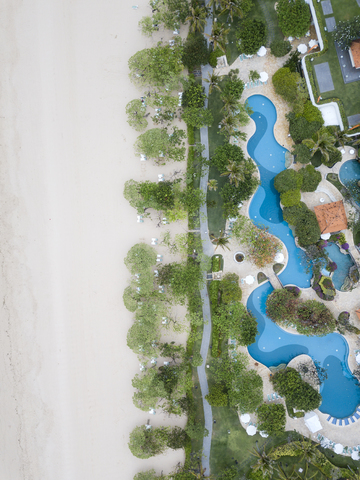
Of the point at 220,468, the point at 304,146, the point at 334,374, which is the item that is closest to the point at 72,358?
the point at 220,468

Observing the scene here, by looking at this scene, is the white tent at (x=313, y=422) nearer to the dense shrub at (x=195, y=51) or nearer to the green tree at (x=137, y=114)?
the green tree at (x=137, y=114)

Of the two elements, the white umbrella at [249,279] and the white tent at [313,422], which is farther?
the white umbrella at [249,279]

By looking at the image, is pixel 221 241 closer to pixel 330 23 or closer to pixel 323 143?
pixel 323 143

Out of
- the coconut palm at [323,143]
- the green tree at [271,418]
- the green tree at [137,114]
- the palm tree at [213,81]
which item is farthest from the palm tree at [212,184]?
the green tree at [271,418]

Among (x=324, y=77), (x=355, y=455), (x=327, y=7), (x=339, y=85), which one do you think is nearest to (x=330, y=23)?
(x=327, y=7)

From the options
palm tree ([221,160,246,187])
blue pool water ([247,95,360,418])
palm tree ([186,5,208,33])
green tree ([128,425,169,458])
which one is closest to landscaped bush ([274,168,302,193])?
blue pool water ([247,95,360,418])

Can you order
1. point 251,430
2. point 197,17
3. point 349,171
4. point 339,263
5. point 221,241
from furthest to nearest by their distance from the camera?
point 339,263 < point 349,171 < point 221,241 < point 251,430 < point 197,17
